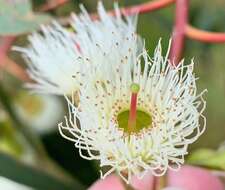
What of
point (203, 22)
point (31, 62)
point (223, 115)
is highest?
point (31, 62)

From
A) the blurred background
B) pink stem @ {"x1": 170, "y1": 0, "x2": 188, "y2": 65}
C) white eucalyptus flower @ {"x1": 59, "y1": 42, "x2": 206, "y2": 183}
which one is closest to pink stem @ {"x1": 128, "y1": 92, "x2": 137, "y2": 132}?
white eucalyptus flower @ {"x1": 59, "y1": 42, "x2": 206, "y2": 183}

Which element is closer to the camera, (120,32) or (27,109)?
(120,32)

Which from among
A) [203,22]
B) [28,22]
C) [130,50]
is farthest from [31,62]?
[203,22]

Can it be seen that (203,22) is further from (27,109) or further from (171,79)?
(171,79)

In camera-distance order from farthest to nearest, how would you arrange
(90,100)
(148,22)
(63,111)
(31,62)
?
(63,111)
(148,22)
(31,62)
(90,100)

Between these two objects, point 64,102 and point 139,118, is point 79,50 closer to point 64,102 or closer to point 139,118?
point 139,118

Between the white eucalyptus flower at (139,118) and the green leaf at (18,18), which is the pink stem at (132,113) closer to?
the white eucalyptus flower at (139,118)

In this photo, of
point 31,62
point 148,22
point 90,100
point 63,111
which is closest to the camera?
point 90,100
